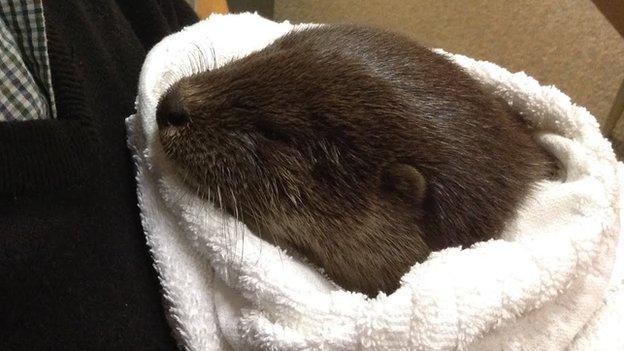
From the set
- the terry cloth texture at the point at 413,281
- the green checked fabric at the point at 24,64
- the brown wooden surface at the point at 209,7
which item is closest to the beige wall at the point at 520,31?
the brown wooden surface at the point at 209,7


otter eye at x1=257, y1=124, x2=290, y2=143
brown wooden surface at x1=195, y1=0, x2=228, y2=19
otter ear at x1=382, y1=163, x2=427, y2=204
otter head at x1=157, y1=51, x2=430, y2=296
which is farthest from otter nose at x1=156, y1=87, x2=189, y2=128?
brown wooden surface at x1=195, y1=0, x2=228, y2=19

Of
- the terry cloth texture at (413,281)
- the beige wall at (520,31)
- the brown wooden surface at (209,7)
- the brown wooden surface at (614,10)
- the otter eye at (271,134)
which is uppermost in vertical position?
the brown wooden surface at (614,10)

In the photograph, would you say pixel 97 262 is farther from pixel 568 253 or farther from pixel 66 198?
pixel 568 253

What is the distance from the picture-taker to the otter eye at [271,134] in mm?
868

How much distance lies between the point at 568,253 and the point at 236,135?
46cm

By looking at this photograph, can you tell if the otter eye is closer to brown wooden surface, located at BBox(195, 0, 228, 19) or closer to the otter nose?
the otter nose

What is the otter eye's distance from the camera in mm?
868

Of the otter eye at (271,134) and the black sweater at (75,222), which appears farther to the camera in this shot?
the otter eye at (271,134)

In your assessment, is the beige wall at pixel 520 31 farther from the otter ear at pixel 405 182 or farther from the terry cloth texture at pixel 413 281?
the otter ear at pixel 405 182

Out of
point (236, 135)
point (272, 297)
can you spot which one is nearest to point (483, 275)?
point (272, 297)

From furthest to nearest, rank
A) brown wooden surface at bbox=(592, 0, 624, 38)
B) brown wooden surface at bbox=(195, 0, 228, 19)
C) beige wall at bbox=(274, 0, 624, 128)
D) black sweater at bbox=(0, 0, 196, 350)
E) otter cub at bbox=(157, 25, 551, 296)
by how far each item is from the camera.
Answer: beige wall at bbox=(274, 0, 624, 128) → brown wooden surface at bbox=(592, 0, 624, 38) → brown wooden surface at bbox=(195, 0, 228, 19) → otter cub at bbox=(157, 25, 551, 296) → black sweater at bbox=(0, 0, 196, 350)

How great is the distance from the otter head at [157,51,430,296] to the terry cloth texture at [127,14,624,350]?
32 millimetres

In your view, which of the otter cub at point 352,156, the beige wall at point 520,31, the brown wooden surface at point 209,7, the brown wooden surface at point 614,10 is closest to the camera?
the otter cub at point 352,156

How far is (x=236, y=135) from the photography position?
2.85 feet
